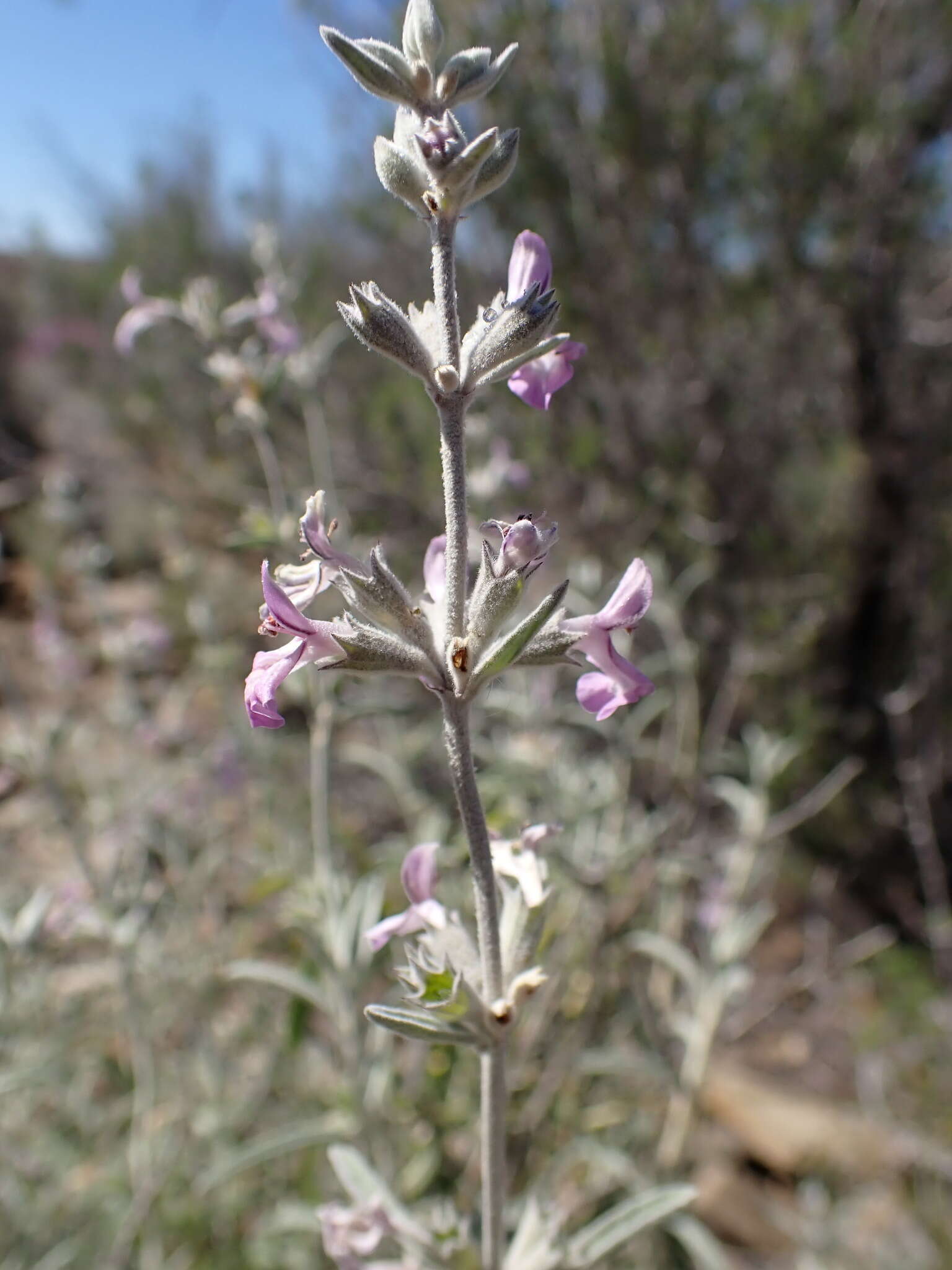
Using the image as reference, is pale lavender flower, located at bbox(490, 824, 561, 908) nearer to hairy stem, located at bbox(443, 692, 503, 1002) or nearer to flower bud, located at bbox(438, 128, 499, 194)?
hairy stem, located at bbox(443, 692, 503, 1002)

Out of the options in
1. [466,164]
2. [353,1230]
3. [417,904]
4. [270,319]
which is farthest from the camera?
[270,319]

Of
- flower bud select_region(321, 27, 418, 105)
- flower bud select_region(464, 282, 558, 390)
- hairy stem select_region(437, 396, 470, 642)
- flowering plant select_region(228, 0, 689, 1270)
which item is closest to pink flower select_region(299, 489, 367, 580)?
flowering plant select_region(228, 0, 689, 1270)

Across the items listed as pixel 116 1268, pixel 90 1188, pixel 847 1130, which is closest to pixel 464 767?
pixel 116 1268

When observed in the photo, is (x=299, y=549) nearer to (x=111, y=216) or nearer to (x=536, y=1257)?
(x=536, y=1257)

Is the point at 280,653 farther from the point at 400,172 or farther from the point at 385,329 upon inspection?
the point at 400,172

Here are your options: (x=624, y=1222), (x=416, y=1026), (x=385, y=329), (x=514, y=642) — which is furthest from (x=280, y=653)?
(x=624, y=1222)

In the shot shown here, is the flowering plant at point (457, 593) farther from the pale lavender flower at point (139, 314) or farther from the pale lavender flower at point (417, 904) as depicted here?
the pale lavender flower at point (139, 314)
